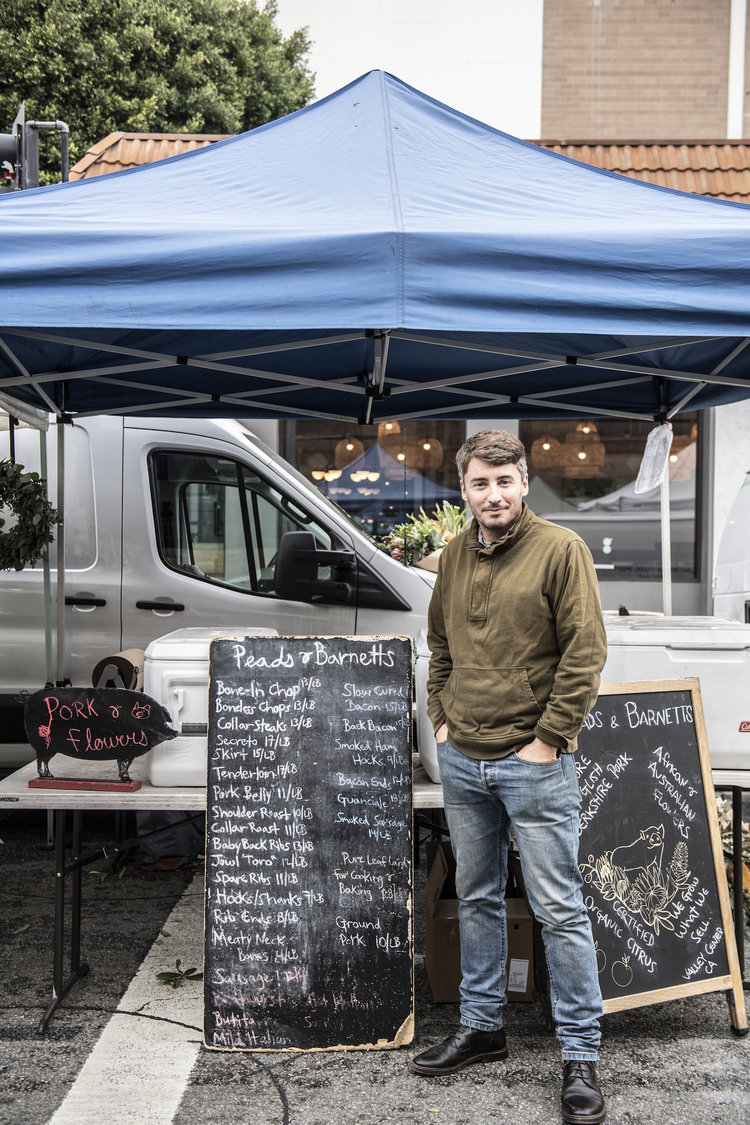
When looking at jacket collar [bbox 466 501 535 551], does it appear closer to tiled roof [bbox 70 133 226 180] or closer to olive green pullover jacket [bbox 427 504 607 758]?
olive green pullover jacket [bbox 427 504 607 758]

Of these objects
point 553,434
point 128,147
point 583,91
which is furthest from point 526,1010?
point 583,91

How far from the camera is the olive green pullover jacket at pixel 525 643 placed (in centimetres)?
254

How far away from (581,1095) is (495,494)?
5.57 ft

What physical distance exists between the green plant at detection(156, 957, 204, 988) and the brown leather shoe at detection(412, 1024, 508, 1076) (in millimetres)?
1031

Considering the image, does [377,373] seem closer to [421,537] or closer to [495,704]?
[495,704]

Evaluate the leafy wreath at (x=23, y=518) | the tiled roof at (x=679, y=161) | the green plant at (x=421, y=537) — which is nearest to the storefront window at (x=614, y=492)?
the tiled roof at (x=679, y=161)

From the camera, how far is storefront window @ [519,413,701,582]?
1063 centimetres

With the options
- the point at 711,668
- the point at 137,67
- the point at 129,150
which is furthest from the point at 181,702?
the point at 137,67

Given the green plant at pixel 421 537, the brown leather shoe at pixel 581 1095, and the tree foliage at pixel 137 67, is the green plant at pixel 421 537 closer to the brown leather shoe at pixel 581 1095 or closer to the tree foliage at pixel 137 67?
the brown leather shoe at pixel 581 1095

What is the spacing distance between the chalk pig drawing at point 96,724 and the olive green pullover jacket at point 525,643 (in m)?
1.07

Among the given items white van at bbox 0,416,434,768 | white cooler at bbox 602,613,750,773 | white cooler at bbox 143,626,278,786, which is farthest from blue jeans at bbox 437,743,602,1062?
white van at bbox 0,416,434,768

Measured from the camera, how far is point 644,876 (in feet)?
10.3

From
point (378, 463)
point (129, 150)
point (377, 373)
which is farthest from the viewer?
point (378, 463)

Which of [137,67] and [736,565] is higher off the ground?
[137,67]
